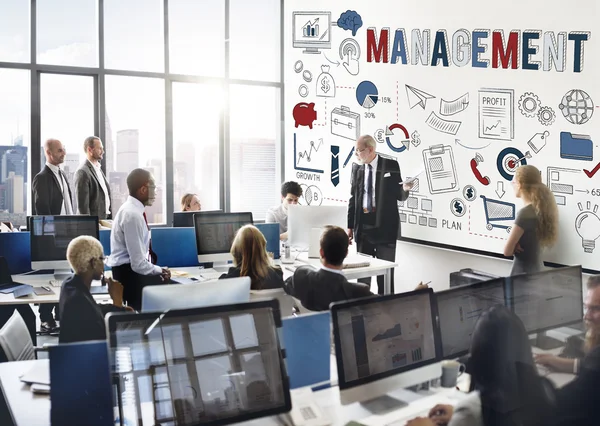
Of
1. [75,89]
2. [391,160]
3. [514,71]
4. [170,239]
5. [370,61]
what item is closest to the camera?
[514,71]

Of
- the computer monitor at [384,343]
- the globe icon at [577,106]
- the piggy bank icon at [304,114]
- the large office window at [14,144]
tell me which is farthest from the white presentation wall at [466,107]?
the large office window at [14,144]

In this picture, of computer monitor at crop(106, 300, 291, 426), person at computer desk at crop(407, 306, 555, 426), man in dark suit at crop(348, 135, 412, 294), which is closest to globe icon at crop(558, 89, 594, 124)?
man in dark suit at crop(348, 135, 412, 294)

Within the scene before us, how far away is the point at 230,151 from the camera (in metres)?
7.72

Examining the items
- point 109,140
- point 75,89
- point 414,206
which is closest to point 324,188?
point 414,206

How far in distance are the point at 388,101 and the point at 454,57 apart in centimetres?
94

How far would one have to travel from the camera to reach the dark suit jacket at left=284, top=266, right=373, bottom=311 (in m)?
3.07

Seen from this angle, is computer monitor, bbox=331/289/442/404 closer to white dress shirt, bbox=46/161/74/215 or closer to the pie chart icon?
the pie chart icon

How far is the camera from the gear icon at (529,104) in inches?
176

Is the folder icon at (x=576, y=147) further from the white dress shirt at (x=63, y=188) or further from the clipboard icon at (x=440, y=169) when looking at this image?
the white dress shirt at (x=63, y=188)

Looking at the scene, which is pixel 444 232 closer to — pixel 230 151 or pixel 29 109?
pixel 230 151

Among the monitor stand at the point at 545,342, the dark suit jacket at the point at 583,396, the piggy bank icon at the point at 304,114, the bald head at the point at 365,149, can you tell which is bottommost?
Answer: the dark suit jacket at the point at 583,396

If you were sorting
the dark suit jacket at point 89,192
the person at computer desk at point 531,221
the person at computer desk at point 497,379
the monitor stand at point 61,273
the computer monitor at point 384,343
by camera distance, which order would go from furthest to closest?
the dark suit jacket at point 89,192, the monitor stand at point 61,273, the person at computer desk at point 531,221, the person at computer desk at point 497,379, the computer monitor at point 384,343

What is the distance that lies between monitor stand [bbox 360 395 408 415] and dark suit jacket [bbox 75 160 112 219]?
4.33m

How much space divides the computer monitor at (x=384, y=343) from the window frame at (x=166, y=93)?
17.2ft
